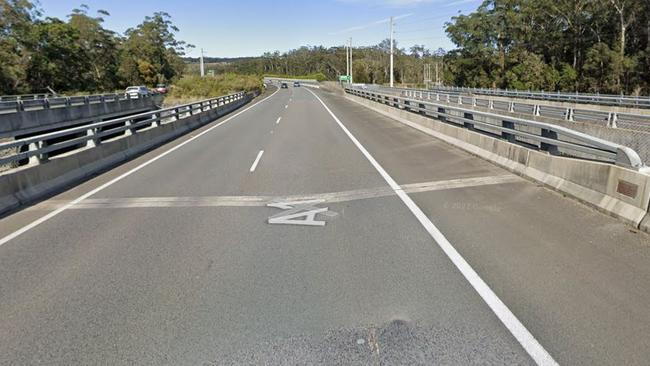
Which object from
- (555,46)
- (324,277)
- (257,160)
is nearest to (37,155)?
(257,160)

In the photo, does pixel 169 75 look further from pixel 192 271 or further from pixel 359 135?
pixel 192 271

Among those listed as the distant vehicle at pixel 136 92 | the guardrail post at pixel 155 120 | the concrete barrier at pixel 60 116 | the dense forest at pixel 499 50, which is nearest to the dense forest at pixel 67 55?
the dense forest at pixel 499 50

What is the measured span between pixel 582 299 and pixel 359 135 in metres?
14.7

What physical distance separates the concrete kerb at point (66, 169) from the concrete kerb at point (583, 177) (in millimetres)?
9770

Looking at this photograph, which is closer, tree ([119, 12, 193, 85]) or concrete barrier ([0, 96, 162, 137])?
concrete barrier ([0, 96, 162, 137])

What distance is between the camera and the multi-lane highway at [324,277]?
372cm

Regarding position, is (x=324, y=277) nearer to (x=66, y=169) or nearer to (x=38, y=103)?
(x=66, y=169)

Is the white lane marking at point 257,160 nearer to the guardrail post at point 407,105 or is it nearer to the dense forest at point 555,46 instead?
the guardrail post at point 407,105

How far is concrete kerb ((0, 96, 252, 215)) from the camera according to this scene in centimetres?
850

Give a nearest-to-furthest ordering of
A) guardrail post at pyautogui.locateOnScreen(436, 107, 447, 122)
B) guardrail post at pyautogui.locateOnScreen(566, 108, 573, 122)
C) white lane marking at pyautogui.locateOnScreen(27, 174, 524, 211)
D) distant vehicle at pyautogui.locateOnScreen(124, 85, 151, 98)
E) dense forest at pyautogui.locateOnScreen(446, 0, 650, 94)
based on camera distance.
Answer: white lane marking at pyautogui.locateOnScreen(27, 174, 524, 211) → guardrail post at pyautogui.locateOnScreen(436, 107, 447, 122) → guardrail post at pyautogui.locateOnScreen(566, 108, 573, 122) → distant vehicle at pyautogui.locateOnScreen(124, 85, 151, 98) → dense forest at pyautogui.locateOnScreen(446, 0, 650, 94)

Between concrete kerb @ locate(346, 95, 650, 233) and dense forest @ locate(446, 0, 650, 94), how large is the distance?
61.4 m

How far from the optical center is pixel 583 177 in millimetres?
7629

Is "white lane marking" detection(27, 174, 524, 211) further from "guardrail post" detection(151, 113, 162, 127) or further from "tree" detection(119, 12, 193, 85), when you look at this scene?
"tree" detection(119, 12, 193, 85)

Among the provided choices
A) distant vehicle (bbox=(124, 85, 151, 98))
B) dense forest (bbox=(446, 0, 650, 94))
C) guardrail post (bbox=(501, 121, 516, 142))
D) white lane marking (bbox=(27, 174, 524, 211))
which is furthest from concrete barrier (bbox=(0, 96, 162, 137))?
dense forest (bbox=(446, 0, 650, 94))
